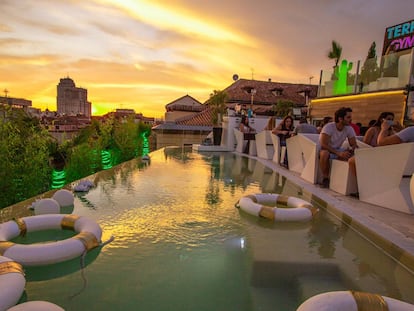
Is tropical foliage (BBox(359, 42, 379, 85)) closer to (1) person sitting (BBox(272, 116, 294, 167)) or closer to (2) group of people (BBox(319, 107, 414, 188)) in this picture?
(1) person sitting (BBox(272, 116, 294, 167))

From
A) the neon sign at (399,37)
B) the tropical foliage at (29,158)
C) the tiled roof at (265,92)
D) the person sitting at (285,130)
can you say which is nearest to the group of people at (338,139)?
the person sitting at (285,130)

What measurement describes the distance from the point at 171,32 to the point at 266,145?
22.3ft

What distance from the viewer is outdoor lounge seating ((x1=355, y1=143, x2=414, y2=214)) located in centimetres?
329

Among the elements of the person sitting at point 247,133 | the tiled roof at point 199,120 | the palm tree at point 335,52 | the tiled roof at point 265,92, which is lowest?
the person sitting at point 247,133

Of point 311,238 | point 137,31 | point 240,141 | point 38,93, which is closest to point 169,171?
point 311,238

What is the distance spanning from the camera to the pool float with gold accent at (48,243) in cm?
203

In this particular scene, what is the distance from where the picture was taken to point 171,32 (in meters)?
12.2

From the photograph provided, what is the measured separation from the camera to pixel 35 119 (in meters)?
5.11

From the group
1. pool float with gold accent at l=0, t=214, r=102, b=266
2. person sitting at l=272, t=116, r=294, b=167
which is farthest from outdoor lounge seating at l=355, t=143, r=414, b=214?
person sitting at l=272, t=116, r=294, b=167

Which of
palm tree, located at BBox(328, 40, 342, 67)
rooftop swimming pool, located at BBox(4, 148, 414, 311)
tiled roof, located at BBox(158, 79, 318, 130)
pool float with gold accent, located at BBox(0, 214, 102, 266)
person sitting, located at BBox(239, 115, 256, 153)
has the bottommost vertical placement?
rooftop swimming pool, located at BBox(4, 148, 414, 311)

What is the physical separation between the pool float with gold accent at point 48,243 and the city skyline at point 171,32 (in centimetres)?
449

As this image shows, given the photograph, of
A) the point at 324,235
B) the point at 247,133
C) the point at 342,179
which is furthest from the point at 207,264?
the point at 247,133

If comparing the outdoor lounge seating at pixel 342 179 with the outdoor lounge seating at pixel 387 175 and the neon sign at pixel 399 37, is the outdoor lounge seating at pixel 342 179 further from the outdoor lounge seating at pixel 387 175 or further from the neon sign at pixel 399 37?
the neon sign at pixel 399 37

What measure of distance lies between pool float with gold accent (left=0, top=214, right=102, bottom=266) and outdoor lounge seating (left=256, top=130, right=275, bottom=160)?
649cm
